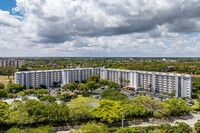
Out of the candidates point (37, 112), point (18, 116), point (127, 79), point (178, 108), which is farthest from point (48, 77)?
point (178, 108)

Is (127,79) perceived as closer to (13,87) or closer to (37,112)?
(37,112)

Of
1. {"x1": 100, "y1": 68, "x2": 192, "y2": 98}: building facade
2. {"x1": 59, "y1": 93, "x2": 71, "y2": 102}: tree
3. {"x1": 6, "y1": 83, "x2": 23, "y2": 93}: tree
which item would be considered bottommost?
{"x1": 59, "y1": 93, "x2": 71, "y2": 102}: tree

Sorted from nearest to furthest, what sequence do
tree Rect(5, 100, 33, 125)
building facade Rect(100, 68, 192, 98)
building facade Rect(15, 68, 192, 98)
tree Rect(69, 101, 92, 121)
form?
tree Rect(5, 100, 33, 125), tree Rect(69, 101, 92, 121), building facade Rect(100, 68, 192, 98), building facade Rect(15, 68, 192, 98)

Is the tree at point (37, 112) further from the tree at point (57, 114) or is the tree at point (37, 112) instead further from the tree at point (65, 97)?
the tree at point (65, 97)

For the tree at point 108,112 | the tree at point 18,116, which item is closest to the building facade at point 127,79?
the tree at point 108,112

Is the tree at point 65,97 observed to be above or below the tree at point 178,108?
below

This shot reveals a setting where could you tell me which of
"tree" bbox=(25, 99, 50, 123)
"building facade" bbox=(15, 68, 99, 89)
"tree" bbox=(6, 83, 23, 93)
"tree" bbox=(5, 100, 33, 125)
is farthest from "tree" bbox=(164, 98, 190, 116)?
"tree" bbox=(6, 83, 23, 93)

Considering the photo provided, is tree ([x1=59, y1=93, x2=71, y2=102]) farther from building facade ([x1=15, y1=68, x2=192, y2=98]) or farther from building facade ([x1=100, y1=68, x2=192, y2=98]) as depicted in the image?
building facade ([x1=100, y1=68, x2=192, y2=98])
